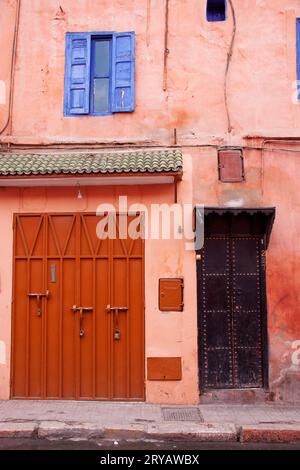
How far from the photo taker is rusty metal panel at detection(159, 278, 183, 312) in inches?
328

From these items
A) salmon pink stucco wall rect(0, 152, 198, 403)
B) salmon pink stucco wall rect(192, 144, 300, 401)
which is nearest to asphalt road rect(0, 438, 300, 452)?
salmon pink stucco wall rect(0, 152, 198, 403)

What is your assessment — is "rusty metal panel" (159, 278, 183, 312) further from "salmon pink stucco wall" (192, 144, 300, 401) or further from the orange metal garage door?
"salmon pink stucco wall" (192, 144, 300, 401)

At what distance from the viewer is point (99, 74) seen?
917cm

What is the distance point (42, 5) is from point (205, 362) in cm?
737

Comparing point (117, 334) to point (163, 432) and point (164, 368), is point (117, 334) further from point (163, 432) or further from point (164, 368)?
point (163, 432)

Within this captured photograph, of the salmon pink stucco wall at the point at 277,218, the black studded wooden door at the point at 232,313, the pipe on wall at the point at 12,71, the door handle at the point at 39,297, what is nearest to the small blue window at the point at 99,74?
the pipe on wall at the point at 12,71

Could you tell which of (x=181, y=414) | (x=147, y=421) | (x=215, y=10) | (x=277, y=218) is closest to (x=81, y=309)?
(x=147, y=421)

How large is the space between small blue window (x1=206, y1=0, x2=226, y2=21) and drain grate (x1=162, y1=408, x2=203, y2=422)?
712 cm

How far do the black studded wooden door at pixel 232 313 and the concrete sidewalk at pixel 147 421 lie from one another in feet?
1.78

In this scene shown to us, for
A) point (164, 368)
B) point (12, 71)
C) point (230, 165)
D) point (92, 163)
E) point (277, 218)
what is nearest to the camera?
point (92, 163)

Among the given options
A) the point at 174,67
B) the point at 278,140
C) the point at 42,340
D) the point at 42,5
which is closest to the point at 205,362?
the point at 42,340

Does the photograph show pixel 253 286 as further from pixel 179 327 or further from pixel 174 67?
pixel 174 67

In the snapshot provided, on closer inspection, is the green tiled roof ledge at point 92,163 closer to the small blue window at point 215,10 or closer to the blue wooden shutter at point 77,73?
the blue wooden shutter at point 77,73

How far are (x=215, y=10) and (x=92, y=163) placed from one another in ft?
13.2
